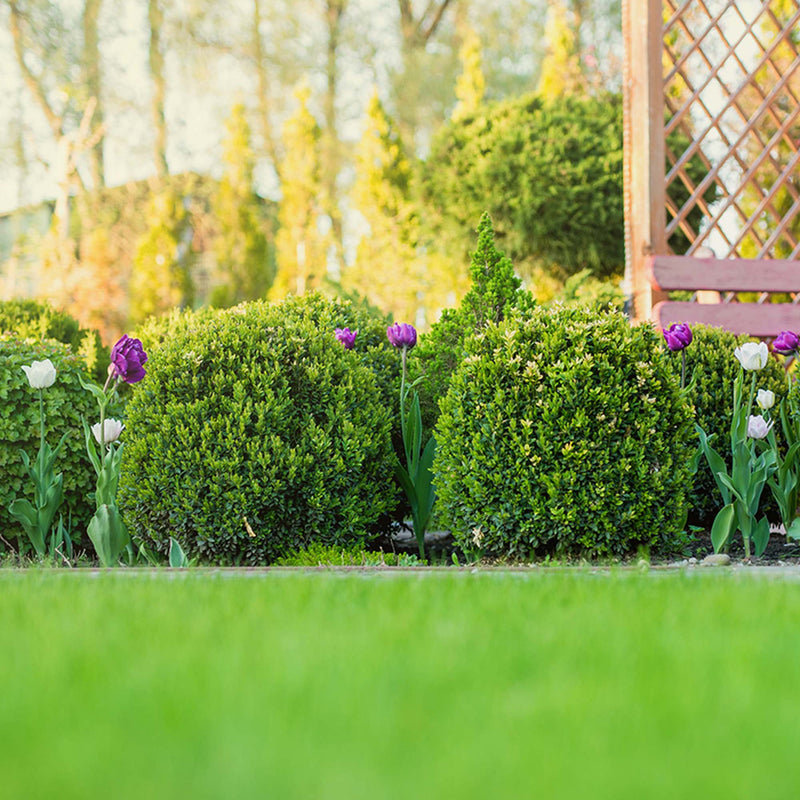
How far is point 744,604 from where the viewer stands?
2.57 meters

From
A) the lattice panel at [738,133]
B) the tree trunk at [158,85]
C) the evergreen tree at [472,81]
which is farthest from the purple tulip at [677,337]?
the tree trunk at [158,85]

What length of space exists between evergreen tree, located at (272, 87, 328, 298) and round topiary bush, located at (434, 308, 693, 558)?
46.3 ft

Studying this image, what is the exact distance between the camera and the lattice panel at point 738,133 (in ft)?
23.7

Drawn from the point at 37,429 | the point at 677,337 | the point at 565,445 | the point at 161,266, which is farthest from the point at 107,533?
the point at 161,266

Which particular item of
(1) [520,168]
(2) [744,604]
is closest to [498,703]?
(2) [744,604]

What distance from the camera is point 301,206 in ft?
61.5

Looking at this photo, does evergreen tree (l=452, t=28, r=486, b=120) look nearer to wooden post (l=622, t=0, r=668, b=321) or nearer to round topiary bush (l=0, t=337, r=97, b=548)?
wooden post (l=622, t=0, r=668, b=321)

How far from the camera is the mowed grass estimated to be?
1.30 meters

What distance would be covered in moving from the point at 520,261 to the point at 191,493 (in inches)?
307

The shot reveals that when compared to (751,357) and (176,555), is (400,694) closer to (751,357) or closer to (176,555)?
(176,555)

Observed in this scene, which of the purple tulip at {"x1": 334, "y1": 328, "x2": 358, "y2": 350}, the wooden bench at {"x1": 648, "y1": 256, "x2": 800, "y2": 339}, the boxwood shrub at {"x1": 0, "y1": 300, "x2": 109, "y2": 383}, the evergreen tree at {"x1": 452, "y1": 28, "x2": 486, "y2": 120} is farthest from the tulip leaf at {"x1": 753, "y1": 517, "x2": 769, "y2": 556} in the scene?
the evergreen tree at {"x1": 452, "y1": 28, "x2": 486, "y2": 120}

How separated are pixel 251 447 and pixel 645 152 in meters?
4.03

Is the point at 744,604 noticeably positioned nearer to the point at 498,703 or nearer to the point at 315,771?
the point at 498,703

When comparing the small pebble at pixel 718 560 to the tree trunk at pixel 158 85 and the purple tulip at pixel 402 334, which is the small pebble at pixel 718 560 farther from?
the tree trunk at pixel 158 85
